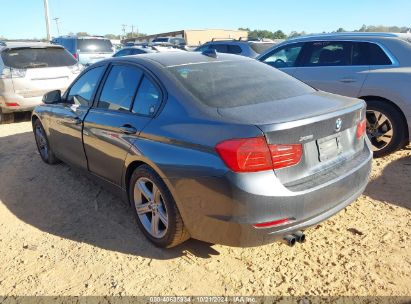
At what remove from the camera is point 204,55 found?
368cm

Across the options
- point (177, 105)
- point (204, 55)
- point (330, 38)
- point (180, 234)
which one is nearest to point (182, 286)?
point (180, 234)

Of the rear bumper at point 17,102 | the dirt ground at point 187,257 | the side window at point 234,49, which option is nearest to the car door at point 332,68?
the dirt ground at point 187,257

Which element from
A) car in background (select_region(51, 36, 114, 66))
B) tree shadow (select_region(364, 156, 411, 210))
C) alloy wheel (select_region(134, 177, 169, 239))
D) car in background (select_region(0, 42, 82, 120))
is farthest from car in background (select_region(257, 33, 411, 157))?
car in background (select_region(51, 36, 114, 66))

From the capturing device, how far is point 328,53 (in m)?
5.50

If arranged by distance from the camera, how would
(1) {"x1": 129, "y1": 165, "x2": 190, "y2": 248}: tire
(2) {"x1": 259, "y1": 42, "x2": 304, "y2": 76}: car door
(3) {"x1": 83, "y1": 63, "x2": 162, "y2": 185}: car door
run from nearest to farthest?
(1) {"x1": 129, "y1": 165, "x2": 190, "y2": 248}: tire
(3) {"x1": 83, "y1": 63, "x2": 162, "y2": 185}: car door
(2) {"x1": 259, "y1": 42, "x2": 304, "y2": 76}: car door

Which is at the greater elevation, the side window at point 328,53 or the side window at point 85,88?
the side window at point 328,53

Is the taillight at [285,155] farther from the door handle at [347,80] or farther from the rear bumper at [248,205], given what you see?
the door handle at [347,80]

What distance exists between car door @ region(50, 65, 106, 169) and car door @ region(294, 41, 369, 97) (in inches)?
123

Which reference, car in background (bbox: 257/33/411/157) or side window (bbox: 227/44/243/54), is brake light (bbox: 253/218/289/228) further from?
side window (bbox: 227/44/243/54)

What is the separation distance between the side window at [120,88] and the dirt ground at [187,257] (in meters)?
1.11

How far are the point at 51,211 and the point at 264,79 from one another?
2.55 metres

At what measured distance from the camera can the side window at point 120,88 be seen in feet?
10.9

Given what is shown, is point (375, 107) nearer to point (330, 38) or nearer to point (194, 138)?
point (330, 38)

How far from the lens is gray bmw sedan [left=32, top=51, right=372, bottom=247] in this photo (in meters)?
2.38
